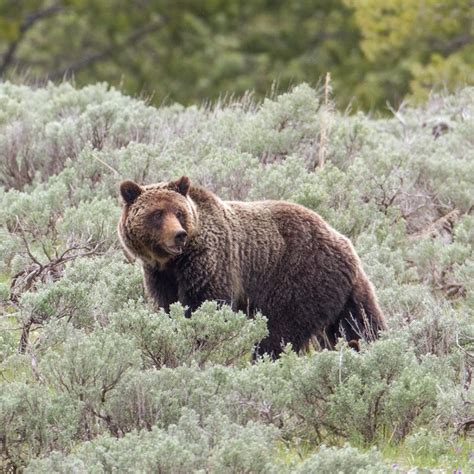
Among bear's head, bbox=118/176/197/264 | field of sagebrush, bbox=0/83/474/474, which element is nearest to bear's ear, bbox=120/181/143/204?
bear's head, bbox=118/176/197/264

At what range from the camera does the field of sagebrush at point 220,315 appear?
5410 mm

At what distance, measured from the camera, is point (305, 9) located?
30.2 meters

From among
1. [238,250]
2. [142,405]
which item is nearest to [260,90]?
[238,250]

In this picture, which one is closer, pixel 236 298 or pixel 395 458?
pixel 395 458

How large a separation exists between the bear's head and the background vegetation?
19307mm

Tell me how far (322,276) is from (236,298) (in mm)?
538

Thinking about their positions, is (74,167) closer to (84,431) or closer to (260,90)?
(84,431)

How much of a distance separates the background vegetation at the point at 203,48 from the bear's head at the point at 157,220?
63.3 ft

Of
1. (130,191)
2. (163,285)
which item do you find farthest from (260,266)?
(130,191)

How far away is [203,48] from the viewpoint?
30.0 m

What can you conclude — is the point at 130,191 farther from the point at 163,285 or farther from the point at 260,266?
the point at 260,266

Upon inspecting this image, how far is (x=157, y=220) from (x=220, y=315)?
2.79 ft

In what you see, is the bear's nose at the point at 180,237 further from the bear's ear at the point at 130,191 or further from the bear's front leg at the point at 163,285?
the bear's ear at the point at 130,191

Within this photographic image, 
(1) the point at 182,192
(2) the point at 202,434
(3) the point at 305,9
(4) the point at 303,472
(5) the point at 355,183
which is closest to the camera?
(4) the point at 303,472
